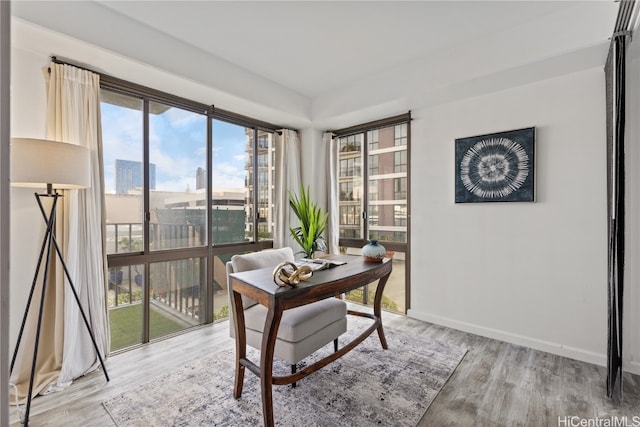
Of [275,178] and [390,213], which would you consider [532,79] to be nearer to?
[390,213]

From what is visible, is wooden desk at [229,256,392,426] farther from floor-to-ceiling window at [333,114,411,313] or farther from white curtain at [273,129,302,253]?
white curtain at [273,129,302,253]

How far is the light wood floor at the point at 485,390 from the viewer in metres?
1.89

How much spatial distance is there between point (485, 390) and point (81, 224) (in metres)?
3.19

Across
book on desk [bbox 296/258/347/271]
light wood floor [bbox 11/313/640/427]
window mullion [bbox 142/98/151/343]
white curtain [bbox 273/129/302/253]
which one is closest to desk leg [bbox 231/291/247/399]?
book on desk [bbox 296/258/347/271]

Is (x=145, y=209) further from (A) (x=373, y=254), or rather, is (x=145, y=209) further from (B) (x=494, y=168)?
(B) (x=494, y=168)

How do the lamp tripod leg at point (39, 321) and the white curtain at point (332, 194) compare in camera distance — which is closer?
the lamp tripod leg at point (39, 321)

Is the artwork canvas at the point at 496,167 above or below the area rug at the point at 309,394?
above

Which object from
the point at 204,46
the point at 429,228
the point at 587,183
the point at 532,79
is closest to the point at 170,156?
the point at 204,46

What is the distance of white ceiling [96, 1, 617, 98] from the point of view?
226cm

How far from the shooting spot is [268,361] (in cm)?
179

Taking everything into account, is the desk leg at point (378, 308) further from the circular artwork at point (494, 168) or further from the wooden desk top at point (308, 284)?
the circular artwork at point (494, 168)

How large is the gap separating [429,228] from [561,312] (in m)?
1.35

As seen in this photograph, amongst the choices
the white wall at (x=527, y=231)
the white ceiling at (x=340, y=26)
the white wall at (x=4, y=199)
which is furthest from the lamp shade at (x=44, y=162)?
the white wall at (x=527, y=231)

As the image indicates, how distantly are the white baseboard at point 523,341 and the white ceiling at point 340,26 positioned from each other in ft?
7.90
